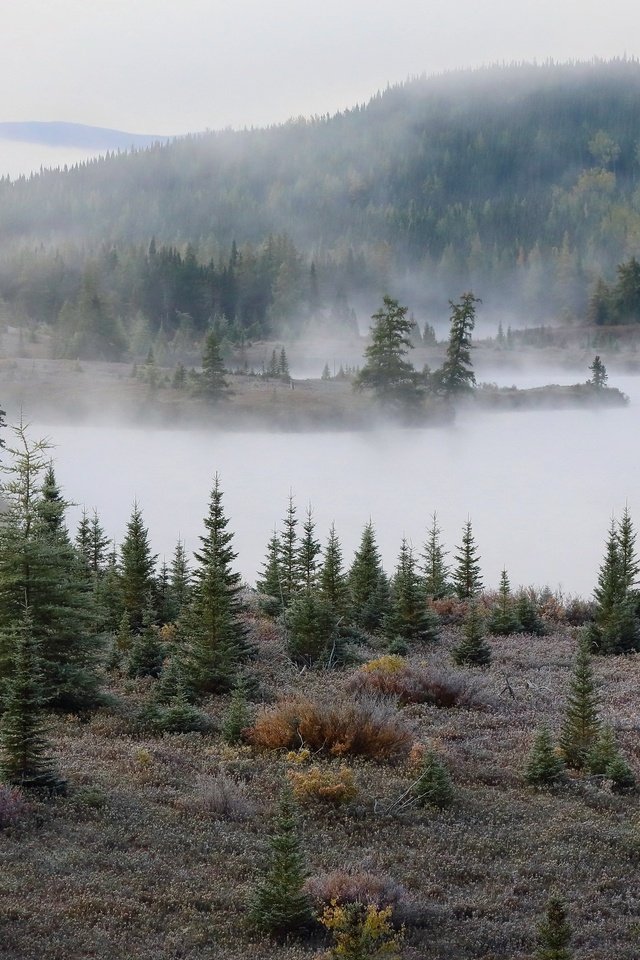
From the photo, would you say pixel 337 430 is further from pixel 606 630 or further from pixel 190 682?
pixel 190 682

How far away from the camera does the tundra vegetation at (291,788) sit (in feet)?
27.0

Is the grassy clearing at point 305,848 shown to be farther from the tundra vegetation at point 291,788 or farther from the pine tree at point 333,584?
the pine tree at point 333,584

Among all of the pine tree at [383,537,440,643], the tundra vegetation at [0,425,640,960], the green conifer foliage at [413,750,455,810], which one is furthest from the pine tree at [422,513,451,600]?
the green conifer foliage at [413,750,455,810]

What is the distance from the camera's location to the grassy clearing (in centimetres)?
812

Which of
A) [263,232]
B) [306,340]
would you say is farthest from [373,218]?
[306,340]

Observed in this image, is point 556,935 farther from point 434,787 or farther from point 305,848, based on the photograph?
point 434,787

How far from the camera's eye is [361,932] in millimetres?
7273

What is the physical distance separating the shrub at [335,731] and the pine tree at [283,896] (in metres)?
5.10

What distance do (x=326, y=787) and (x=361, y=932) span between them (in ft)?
13.4

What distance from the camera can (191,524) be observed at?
61.9 metres

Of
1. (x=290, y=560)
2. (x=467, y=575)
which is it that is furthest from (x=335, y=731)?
(x=467, y=575)

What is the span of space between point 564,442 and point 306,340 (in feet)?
141

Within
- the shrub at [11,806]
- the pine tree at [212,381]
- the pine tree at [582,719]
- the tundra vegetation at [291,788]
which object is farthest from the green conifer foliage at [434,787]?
the pine tree at [212,381]

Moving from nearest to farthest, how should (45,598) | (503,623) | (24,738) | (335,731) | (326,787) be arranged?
(24,738), (326,787), (335,731), (45,598), (503,623)
